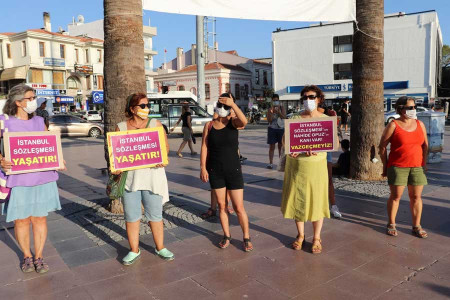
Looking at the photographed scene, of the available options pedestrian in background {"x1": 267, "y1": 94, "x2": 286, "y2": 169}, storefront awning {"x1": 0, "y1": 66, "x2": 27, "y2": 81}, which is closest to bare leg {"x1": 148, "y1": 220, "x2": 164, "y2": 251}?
pedestrian in background {"x1": 267, "y1": 94, "x2": 286, "y2": 169}

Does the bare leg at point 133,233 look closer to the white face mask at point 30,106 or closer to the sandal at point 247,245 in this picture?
the sandal at point 247,245

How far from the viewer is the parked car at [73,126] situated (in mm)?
20688

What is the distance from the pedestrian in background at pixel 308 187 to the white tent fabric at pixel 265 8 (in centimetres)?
203

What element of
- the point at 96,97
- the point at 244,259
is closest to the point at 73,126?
the point at 96,97

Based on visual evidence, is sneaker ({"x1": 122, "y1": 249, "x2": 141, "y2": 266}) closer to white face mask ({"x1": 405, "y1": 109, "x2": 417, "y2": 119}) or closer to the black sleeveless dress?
the black sleeveless dress

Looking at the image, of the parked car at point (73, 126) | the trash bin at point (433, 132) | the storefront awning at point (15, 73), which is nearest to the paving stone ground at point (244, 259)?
the trash bin at point (433, 132)

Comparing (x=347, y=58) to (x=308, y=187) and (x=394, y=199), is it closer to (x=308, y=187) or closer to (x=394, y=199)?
(x=394, y=199)

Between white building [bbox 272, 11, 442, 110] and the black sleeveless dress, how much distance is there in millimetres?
34282

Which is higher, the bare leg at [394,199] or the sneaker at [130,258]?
the bare leg at [394,199]

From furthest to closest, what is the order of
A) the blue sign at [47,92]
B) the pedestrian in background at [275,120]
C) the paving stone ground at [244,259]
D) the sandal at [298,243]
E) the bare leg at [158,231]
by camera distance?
the blue sign at [47,92] → the pedestrian in background at [275,120] → the sandal at [298,243] → the bare leg at [158,231] → the paving stone ground at [244,259]

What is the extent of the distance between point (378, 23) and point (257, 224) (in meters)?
4.65

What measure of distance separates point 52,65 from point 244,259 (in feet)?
141

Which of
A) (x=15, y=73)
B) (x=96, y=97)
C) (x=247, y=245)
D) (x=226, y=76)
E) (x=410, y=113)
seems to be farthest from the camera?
(x=226, y=76)

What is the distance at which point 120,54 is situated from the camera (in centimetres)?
544
